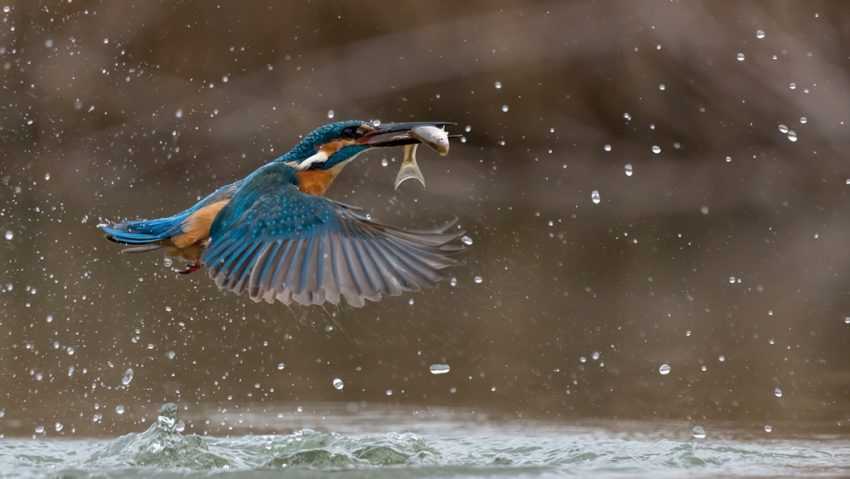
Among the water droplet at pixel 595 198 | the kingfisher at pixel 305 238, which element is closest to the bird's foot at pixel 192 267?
the kingfisher at pixel 305 238

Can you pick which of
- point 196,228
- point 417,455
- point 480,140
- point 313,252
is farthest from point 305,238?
point 480,140

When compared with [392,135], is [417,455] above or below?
below

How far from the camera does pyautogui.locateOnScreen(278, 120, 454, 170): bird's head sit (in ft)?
15.1

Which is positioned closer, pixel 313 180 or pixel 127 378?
pixel 313 180

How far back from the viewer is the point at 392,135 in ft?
A: 15.0

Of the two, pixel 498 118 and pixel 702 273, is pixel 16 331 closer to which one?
pixel 702 273

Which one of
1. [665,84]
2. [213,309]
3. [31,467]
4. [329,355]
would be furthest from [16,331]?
[665,84]

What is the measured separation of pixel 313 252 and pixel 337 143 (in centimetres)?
50

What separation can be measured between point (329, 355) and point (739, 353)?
1850 millimetres

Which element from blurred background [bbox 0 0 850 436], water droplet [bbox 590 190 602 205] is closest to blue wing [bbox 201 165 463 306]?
blurred background [bbox 0 0 850 436]

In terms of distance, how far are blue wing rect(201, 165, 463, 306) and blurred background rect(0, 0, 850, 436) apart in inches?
106

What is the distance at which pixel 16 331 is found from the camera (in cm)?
667

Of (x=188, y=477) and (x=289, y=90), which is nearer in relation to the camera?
(x=188, y=477)

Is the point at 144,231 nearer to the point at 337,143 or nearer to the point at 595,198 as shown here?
the point at 337,143
